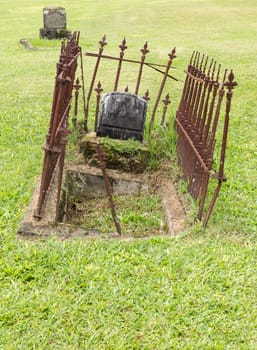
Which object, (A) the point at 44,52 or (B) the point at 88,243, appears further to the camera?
(A) the point at 44,52

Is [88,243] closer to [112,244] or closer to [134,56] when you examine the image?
[112,244]

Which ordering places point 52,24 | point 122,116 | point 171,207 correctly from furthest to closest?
1. point 52,24
2. point 122,116
3. point 171,207

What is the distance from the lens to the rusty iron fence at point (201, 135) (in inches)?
166

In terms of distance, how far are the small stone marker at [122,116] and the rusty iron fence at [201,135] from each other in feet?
1.60

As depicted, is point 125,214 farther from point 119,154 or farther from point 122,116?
point 122,116

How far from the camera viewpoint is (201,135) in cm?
482

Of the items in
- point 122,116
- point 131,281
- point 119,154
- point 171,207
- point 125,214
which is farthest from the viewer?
point 122,116

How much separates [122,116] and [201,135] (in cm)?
144

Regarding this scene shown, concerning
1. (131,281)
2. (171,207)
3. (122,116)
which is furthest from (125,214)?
(131,281)

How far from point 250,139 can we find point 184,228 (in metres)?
3.13

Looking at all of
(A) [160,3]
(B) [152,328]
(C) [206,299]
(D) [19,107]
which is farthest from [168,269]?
(A) [160,3]

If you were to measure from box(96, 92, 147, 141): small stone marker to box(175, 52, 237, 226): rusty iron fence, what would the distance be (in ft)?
1.60

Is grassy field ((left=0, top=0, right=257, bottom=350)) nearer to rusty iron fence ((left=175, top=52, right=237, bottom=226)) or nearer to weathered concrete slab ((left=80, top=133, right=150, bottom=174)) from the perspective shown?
rusty iron fence ((left=175, top=52, right=237, bottom=226))

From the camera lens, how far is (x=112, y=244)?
4.05 meters
